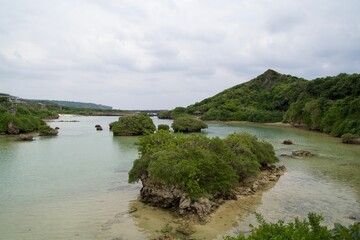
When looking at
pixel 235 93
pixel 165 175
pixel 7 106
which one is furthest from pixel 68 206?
pixel 235 93

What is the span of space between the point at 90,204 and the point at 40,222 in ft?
9.84

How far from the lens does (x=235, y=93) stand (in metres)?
141

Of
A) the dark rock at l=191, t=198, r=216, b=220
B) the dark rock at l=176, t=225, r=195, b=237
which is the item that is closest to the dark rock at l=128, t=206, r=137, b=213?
the dark rock at l=191, t=198, r=216, b=220

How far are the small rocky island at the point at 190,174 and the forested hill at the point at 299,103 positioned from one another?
3790 cm

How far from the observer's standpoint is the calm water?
14125 mm

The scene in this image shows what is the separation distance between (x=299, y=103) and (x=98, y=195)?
70047mm

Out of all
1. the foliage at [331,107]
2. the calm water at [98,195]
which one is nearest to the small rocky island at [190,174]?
the calm water at [98,195]

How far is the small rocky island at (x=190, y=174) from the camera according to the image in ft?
50.8

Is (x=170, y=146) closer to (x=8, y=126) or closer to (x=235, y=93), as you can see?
(x=8, y=126)

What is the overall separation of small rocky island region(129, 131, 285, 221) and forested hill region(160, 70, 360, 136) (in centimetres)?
3790

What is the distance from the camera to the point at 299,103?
79.2 m

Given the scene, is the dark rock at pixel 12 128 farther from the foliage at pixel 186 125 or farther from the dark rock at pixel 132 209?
the dark rock at pixel 132 209

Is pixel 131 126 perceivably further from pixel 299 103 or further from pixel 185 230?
pixel 185 230

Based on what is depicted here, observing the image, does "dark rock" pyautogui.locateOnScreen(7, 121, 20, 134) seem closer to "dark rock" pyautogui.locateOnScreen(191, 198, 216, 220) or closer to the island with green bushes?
the island with green bushes
